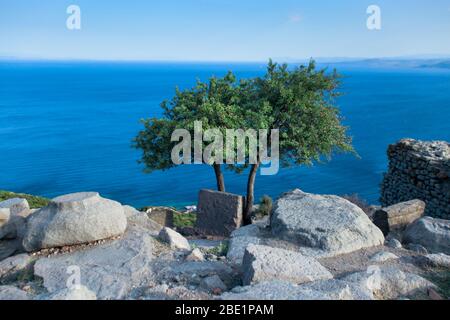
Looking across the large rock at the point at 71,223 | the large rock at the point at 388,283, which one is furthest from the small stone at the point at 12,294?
the large rock at the point at 388,283

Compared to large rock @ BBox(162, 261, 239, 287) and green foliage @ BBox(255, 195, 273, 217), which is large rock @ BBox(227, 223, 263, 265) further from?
green foliage @ BBox(255, 195, 273, 217)

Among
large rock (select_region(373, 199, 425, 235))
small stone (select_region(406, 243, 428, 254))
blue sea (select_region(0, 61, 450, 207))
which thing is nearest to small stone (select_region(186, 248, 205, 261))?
small stone (select_region(406, 243, 428, 254))

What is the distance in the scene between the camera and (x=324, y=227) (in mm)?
11625

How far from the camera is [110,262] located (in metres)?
9.10

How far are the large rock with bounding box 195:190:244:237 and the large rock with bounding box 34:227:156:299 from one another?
6660 millimetres

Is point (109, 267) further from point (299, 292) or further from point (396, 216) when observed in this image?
point (396, 216)

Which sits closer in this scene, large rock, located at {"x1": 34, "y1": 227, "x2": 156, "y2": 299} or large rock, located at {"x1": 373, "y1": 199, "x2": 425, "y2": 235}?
large rock, located at {"x1": 34, "y1": 227, "x2": 156, "y2": 299}

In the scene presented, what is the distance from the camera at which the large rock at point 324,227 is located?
36.7ft

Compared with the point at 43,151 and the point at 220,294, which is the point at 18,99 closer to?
the point at 43,151

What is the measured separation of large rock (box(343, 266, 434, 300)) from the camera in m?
7.48

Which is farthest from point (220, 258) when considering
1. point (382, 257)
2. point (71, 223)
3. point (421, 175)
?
point (421, 175)

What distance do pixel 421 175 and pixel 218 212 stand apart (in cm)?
898

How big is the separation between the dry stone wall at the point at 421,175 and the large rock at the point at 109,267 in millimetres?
12958
